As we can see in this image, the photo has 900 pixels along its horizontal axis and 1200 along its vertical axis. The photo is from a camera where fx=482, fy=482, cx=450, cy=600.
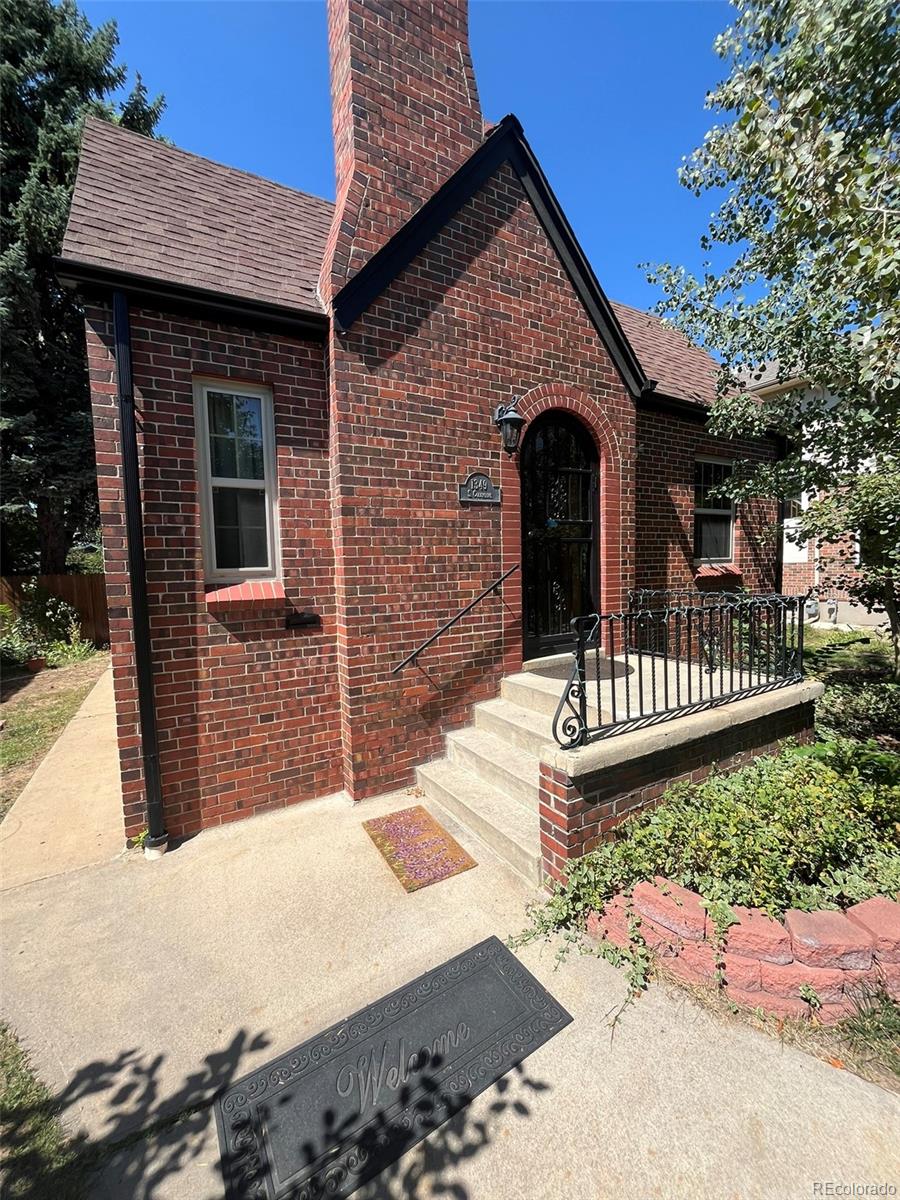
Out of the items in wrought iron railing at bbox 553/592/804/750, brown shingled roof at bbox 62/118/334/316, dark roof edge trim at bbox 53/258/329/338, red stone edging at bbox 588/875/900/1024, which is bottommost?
red stone edging at bbox 588/875/900/1024

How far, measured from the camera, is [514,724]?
4305 mm

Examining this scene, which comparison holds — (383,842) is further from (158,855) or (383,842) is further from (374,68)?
(374,68)

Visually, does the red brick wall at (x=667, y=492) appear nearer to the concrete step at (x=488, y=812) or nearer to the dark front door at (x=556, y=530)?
Result: the dark front door at (x=556, y=530)

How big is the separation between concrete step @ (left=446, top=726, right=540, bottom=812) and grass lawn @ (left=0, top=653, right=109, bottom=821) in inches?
166

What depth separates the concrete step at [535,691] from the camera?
4.39 m

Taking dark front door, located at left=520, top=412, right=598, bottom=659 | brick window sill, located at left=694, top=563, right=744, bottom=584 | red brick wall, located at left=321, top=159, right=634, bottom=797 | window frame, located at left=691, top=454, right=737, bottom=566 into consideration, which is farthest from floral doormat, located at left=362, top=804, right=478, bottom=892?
window frame, located at left=691, top=454, right=737, bottom=566

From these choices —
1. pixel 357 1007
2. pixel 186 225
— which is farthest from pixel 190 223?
pixel 357 1007

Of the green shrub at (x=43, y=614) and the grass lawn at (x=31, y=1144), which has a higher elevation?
the green shrub at (x=43, y=614)

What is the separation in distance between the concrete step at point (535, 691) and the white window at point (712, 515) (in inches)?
156

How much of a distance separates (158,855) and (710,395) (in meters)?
8.97

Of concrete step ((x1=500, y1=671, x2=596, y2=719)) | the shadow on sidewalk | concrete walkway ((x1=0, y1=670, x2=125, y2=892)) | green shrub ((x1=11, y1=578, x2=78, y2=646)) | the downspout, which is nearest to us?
the shadow on sidewalk

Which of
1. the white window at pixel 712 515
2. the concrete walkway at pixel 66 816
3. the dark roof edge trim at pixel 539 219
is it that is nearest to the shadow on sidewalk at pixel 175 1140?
Answer: the concrete walkway at pixel 66 816

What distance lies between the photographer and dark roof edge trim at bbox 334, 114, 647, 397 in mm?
4237

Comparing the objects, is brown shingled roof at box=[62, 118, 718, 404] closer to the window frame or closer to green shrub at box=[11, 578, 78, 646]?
the window frame
